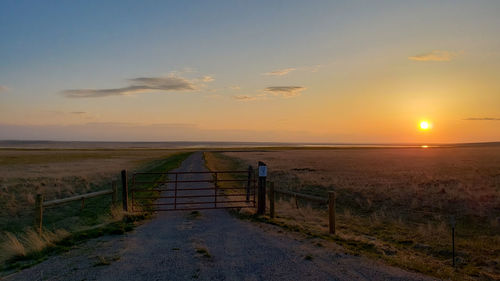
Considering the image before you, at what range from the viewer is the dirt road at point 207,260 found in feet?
24.9

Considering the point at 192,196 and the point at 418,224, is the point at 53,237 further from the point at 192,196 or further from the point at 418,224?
the point at 418,224

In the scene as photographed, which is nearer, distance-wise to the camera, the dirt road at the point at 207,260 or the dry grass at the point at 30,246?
the dirt road at the point at 207,260

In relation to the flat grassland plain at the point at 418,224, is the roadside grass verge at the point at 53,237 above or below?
above

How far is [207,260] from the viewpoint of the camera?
28.0ft

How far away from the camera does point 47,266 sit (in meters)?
8.37

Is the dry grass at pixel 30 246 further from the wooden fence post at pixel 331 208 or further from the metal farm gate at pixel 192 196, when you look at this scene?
the wooden fence post at pixel 331 208

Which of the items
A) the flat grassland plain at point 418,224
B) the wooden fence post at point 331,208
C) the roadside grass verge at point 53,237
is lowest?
the flat grassland plain at point 418,224

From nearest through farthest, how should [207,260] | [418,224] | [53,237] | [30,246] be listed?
[207,260], [30,246], [53,237], [418,224]

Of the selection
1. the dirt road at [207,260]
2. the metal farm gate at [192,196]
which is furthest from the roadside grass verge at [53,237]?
the metal farm gate at [192,196]

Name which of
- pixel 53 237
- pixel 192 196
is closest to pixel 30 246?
pixel 53 237

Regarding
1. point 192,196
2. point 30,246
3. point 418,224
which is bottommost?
point 418,224

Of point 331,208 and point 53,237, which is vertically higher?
point 331,208

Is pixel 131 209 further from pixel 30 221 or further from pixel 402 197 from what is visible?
pixel 402 197

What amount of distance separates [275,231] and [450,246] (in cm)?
500
